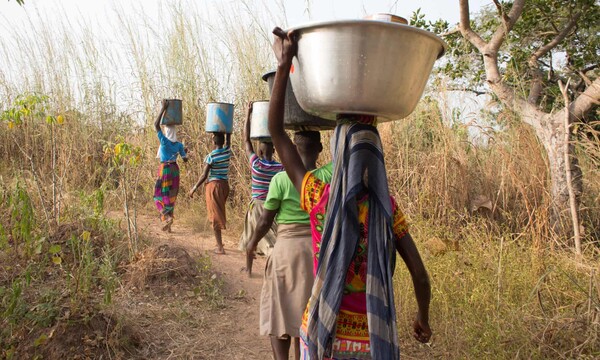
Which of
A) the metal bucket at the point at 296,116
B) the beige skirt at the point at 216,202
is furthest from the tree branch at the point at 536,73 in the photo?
the metal bucket at the point at 296,116

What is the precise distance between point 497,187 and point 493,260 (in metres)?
1.71

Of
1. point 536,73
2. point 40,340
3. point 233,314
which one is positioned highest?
point 536,73

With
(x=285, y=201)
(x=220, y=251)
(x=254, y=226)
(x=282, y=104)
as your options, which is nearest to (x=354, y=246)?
(x=282, y=104)

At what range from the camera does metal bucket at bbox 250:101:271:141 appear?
12.6 ft

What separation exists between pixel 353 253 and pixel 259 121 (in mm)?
2569

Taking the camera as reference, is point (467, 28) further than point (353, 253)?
Yes

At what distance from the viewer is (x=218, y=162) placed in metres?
5.31

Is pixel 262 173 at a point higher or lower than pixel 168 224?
higher

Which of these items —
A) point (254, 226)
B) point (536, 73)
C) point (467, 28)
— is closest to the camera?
point (254, 226)

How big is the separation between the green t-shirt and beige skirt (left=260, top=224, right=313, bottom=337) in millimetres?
40

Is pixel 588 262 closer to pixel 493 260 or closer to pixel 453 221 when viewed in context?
pixel 493 260

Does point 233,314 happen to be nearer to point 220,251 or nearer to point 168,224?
point 220,251

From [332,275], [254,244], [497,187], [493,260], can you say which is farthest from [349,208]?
[497,187]

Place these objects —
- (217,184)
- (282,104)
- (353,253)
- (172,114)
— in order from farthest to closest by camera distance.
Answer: (172,114)
(217,184)
(282,104)
(353,253)
